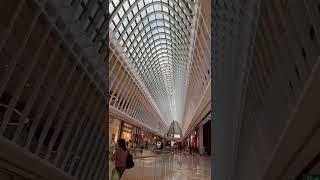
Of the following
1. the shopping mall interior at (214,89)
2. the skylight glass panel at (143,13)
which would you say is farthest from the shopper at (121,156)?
the skylight glass panel at (143,13)

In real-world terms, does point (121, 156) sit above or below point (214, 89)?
below

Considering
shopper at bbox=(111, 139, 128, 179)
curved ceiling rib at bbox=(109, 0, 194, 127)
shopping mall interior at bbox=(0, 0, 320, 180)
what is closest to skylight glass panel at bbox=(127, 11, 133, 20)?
curved ceiling rib at bbox=(109, 0, 194, 127)

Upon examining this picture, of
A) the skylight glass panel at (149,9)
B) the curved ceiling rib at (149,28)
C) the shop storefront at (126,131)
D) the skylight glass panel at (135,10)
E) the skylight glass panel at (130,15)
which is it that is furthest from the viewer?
the shop storefront at (126,131)

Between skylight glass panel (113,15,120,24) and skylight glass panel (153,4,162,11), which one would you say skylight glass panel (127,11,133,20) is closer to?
skylight glass panel (113,15,120,24)

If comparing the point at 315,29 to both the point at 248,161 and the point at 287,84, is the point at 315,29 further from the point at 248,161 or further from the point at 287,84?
the point at 248,161

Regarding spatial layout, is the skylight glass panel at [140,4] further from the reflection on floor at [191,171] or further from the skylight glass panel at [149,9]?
the reflection on floor at [191,171]

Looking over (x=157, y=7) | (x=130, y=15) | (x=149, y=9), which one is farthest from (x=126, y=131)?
(x=130, y=15)

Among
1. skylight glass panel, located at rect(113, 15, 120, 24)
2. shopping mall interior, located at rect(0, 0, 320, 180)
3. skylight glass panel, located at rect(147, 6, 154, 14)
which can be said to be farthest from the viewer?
skylight glass panel, located at rect(147, 6, 154, 14)

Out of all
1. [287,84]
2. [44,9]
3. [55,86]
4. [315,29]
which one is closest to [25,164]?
[55,86]

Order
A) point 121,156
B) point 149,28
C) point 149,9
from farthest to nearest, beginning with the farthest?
point 149,28
point 149,9
point 121,156

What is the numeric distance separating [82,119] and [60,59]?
→ 96.6 inches

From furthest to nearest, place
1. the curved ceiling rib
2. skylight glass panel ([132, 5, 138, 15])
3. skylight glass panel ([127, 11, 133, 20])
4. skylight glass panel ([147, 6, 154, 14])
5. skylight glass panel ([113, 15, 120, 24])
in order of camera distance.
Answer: skylight glass panel ([147, 6, 154, 14]) < skylight glass panel ([132, 5, 138, 15]) < skylight glass panel ([127, 11, 133, 20]) < the curved ceiling rib < skylight glass panel ([113, 15, 120, 24])

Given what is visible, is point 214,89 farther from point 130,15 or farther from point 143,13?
point 143,13

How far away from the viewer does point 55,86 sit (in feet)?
23.5
